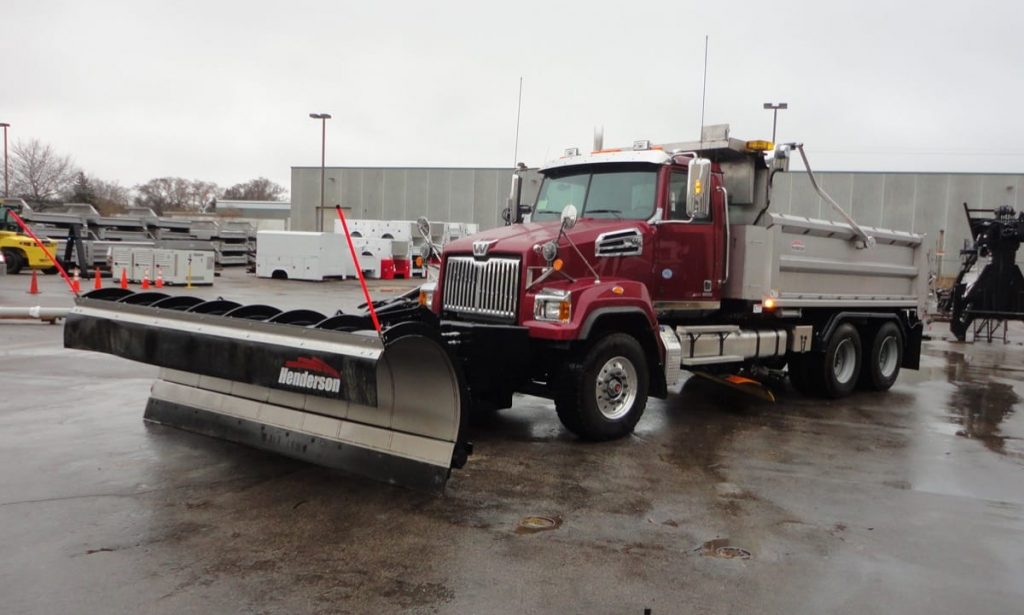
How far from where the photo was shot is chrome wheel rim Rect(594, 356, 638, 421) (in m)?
7.68

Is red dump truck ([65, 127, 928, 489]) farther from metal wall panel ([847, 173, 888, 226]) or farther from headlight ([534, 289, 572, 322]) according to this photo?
metal wall panel ([847, 173, 888, 226])

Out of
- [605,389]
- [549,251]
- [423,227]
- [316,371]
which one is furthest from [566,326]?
[316,371]

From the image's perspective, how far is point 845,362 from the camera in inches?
447

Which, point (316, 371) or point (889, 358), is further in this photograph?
point (889, 358)

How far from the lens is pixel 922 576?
4730 mm

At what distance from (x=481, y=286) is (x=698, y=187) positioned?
7.85 feet

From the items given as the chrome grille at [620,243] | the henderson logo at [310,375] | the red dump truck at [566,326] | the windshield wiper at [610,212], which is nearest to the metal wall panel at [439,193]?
the red dump truck at [566,326]


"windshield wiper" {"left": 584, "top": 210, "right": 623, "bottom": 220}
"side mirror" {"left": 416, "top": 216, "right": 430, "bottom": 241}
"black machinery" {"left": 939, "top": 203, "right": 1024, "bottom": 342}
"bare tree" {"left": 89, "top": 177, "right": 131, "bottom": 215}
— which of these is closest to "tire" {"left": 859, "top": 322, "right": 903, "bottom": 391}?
"windshield wiper" {"left": 584, "top": 210, "right": 623, "bottom": 220}

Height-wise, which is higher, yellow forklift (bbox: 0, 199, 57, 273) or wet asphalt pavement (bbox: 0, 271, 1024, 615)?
yellow forklift (bbox: 0, 199, 57, 273)

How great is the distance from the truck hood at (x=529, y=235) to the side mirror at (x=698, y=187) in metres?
0.54

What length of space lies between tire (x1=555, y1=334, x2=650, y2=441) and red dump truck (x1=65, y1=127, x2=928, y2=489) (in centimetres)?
2

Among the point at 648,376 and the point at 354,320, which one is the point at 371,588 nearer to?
the point at 354,320

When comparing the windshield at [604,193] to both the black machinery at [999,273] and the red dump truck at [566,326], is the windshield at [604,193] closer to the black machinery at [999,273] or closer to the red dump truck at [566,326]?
the red dump truck at [566,326]

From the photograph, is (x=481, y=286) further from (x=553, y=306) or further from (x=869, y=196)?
(x=869, y=196)
